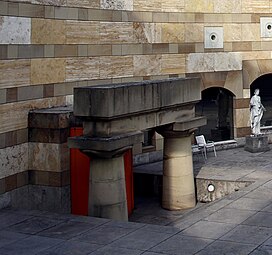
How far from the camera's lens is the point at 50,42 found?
51.8 feet

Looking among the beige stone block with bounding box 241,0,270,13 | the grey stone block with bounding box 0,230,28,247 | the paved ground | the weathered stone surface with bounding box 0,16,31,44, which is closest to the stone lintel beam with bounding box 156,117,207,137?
the paved ground

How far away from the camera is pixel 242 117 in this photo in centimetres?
2231

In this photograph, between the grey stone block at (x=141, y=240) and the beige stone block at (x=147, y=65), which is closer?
the grey stone block at (x=141, y=240)

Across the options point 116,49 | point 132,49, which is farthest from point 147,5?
point 116,49

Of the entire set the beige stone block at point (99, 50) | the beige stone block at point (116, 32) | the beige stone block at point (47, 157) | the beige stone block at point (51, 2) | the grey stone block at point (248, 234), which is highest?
the beige stone block at point (51, 2)

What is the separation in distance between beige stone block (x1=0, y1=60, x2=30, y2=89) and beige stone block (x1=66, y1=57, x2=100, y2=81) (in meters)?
1.80

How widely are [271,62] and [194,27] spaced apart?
3.70 meters

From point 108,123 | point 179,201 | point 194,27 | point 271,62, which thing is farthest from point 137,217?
point 271,62

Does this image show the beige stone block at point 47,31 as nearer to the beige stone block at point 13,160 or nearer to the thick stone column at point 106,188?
the beige stone block at point 13,160

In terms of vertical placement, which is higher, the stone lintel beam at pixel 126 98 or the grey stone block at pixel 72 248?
the stone lintel beam at pixel 126 98

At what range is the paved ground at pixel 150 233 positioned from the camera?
10219 millimetres

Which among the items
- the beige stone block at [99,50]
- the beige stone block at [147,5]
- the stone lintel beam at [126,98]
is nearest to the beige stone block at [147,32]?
the beige stone block at [147,5]

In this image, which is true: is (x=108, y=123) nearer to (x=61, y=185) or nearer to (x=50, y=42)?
(x=61, y=185)

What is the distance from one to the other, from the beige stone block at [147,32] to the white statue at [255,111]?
3.99 meters
